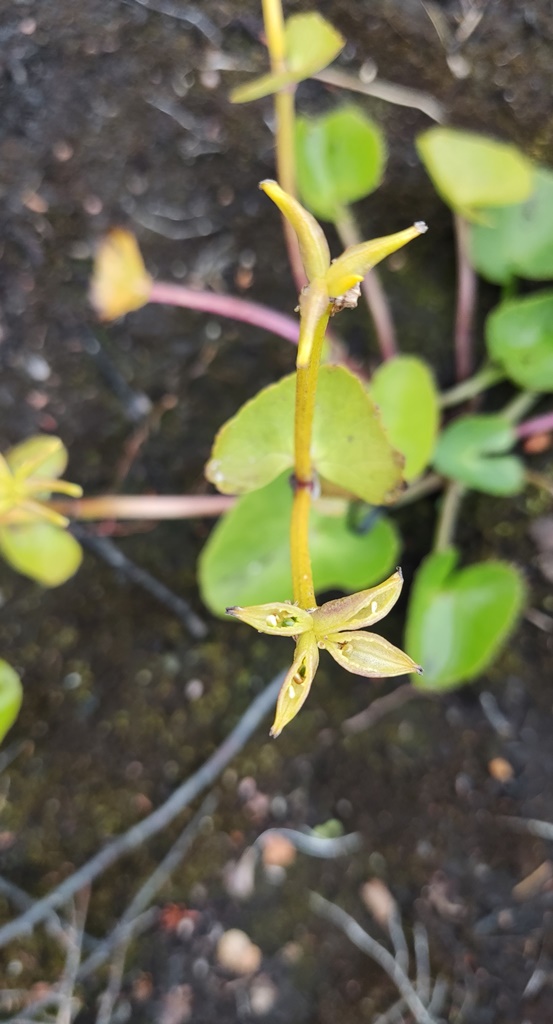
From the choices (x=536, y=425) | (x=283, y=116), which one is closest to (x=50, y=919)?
(x=536, y=425)

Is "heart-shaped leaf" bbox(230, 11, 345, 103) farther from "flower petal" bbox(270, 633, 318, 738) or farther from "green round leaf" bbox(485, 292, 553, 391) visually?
"flower petal" bbox(270, 633, 318, 738)

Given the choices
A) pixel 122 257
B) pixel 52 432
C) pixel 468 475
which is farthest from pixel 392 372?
pixel 52 432

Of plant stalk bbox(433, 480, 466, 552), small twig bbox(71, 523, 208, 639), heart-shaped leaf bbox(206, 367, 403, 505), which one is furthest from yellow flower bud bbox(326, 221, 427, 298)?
small twig bbox(71, 523, 208, 639)

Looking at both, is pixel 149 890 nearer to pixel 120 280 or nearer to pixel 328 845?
pixel 328 845

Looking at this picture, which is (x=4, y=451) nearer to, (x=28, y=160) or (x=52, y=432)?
(x=52, y=432)

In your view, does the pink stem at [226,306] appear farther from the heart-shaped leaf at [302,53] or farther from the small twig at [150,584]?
the small twig at [150,584]

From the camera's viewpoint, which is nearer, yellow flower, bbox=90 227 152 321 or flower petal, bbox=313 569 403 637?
flower petal, bbox=313 569 403 637
